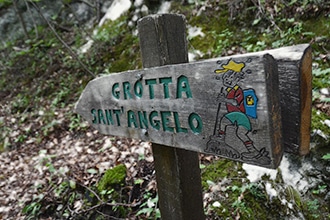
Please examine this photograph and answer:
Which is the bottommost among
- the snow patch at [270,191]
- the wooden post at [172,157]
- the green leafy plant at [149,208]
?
the green leafy plant at [149,208]

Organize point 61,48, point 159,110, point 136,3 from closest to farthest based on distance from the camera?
point 159,110 → point 136,3 → point 61,48

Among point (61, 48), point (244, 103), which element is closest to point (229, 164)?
point (244, 103)

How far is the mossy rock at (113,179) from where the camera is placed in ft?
8.83

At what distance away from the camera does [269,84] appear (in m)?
0.79

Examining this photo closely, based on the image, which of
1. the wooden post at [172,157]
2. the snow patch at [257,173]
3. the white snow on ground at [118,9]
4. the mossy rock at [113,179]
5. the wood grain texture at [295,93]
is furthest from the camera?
the white snow on ground at [118,9]

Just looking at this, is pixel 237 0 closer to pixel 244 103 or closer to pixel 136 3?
pixel 136 3

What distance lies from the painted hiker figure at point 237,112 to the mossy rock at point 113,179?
1.96 m

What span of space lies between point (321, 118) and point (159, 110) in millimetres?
1686

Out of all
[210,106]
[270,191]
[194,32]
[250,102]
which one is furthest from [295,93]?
[194,32]

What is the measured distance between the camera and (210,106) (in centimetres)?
98

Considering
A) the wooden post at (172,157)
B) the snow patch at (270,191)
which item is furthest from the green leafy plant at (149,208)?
the snow patch at (270,191)

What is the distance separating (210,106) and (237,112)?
12 cm

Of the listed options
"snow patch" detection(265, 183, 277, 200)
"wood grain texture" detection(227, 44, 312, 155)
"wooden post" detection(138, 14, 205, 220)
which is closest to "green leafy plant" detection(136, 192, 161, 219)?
"wooden post" detection(138, 14, 205, 220)

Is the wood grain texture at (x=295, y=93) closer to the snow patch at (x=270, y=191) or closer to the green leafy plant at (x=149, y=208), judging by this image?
the snow patch at (x=270, y=191)
